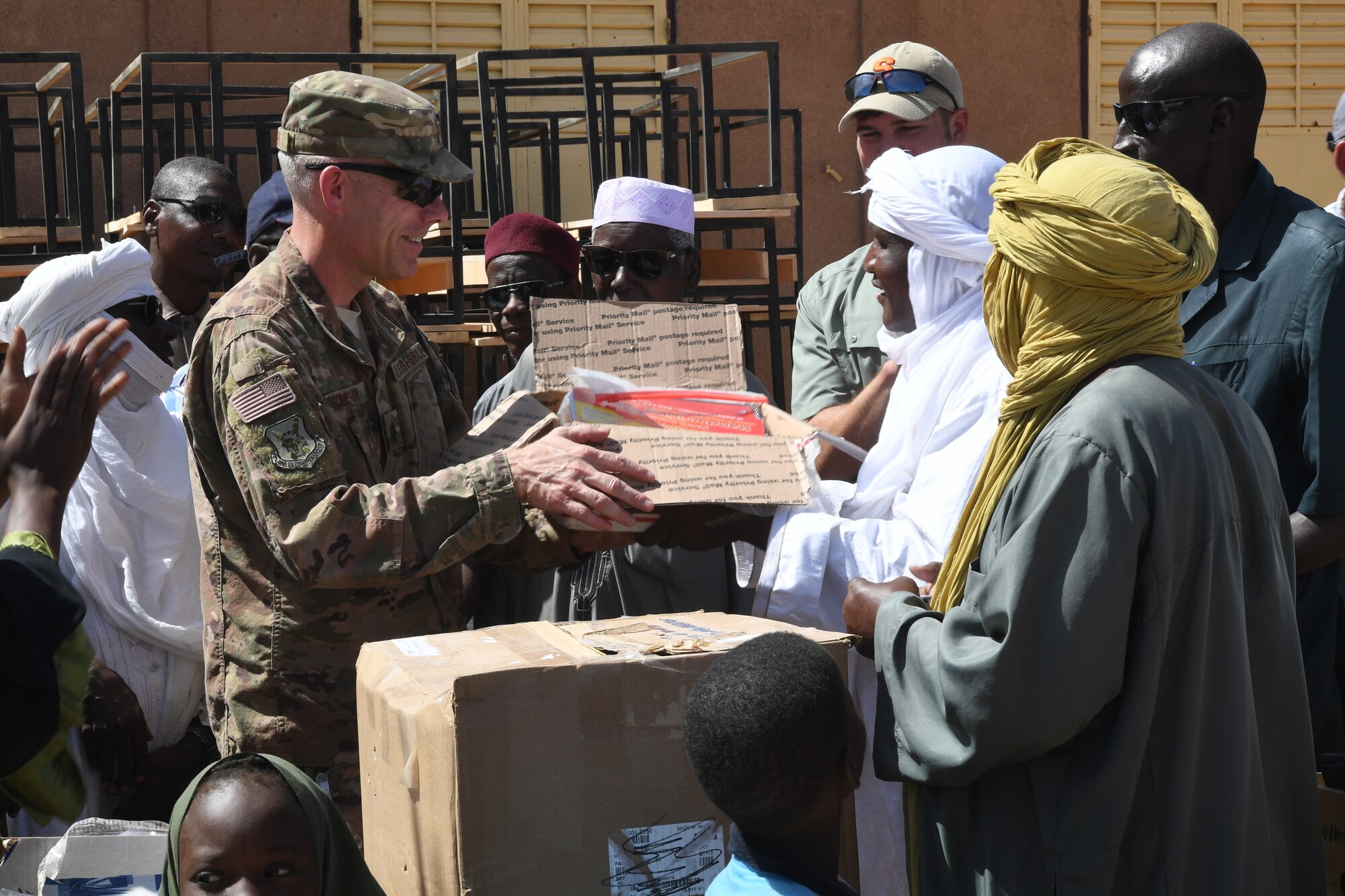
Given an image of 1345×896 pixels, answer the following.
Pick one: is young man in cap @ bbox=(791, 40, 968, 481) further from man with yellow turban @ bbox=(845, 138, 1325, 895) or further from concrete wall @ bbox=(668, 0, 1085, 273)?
concrete wall @ bbox=(668, 0, 1085, 273)

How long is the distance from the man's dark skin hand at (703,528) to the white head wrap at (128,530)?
5.45ft

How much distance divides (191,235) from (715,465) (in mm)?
3316

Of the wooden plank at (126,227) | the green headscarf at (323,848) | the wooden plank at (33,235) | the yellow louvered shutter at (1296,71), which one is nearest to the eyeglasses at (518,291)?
the wooden plank at (126,227)

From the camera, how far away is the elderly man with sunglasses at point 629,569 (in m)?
3.27

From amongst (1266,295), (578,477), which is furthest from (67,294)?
(1266,295)

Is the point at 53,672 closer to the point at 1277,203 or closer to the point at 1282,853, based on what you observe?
the point at 1282,853

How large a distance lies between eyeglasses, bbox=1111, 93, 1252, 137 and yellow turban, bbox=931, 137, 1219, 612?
3.64ft

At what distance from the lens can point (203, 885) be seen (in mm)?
2080

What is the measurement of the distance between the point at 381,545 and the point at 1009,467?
1.18 meters

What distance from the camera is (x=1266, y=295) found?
9.09 feet

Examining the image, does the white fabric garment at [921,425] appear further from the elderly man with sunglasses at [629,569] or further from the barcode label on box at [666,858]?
the barcode label on box at [666,858]

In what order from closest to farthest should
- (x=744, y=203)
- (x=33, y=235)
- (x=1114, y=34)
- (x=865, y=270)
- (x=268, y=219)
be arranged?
(x=865, y=270), (x=268, y=219), (x=744, y=203), (x=33, y=235), (x=1114, y=34)

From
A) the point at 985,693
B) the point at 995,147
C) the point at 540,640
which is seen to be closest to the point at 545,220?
the point at 540,640

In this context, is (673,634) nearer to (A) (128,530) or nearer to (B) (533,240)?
(A) (128,530)
